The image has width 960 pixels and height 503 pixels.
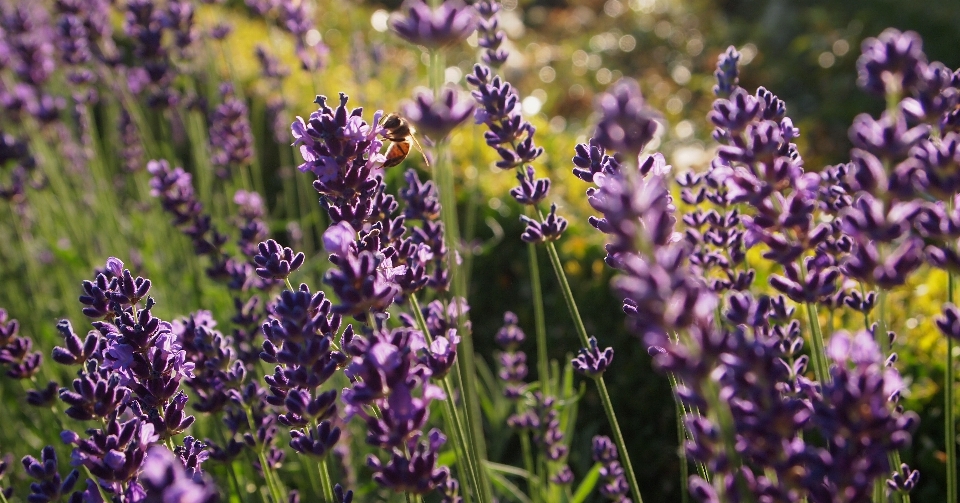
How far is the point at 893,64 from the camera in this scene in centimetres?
117

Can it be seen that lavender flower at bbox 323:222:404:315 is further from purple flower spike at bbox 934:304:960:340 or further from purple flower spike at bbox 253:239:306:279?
purple flower spike at bbox 934:304:960:340

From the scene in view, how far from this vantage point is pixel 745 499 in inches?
44.7

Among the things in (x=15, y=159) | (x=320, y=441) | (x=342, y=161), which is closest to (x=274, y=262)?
(x=342, y=161)

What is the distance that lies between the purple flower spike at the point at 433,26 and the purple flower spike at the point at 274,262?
598mm

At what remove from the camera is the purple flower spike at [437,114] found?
4.14ft

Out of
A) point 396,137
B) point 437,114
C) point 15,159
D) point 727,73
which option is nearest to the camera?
point 437,114

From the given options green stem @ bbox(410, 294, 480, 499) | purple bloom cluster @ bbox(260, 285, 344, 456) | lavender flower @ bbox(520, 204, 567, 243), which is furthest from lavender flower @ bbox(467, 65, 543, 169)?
purple bloom cluster @ bbox(260, 285, 344, 456)

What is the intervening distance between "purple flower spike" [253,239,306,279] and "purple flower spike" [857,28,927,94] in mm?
1174

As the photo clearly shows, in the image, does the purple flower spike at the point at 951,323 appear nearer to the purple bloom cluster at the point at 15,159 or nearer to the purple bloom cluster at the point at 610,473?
the purple bloom cluster at the point at 610,473

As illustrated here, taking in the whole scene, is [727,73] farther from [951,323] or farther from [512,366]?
[512,366]

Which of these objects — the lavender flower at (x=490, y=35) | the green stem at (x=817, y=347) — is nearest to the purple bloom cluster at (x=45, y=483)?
the green stem at (x=817, y=347)

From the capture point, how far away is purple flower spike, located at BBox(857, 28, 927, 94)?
1.17 metres

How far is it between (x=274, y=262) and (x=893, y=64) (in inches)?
48.9

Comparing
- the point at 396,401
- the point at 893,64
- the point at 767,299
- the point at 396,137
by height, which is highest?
the point at 396,137
